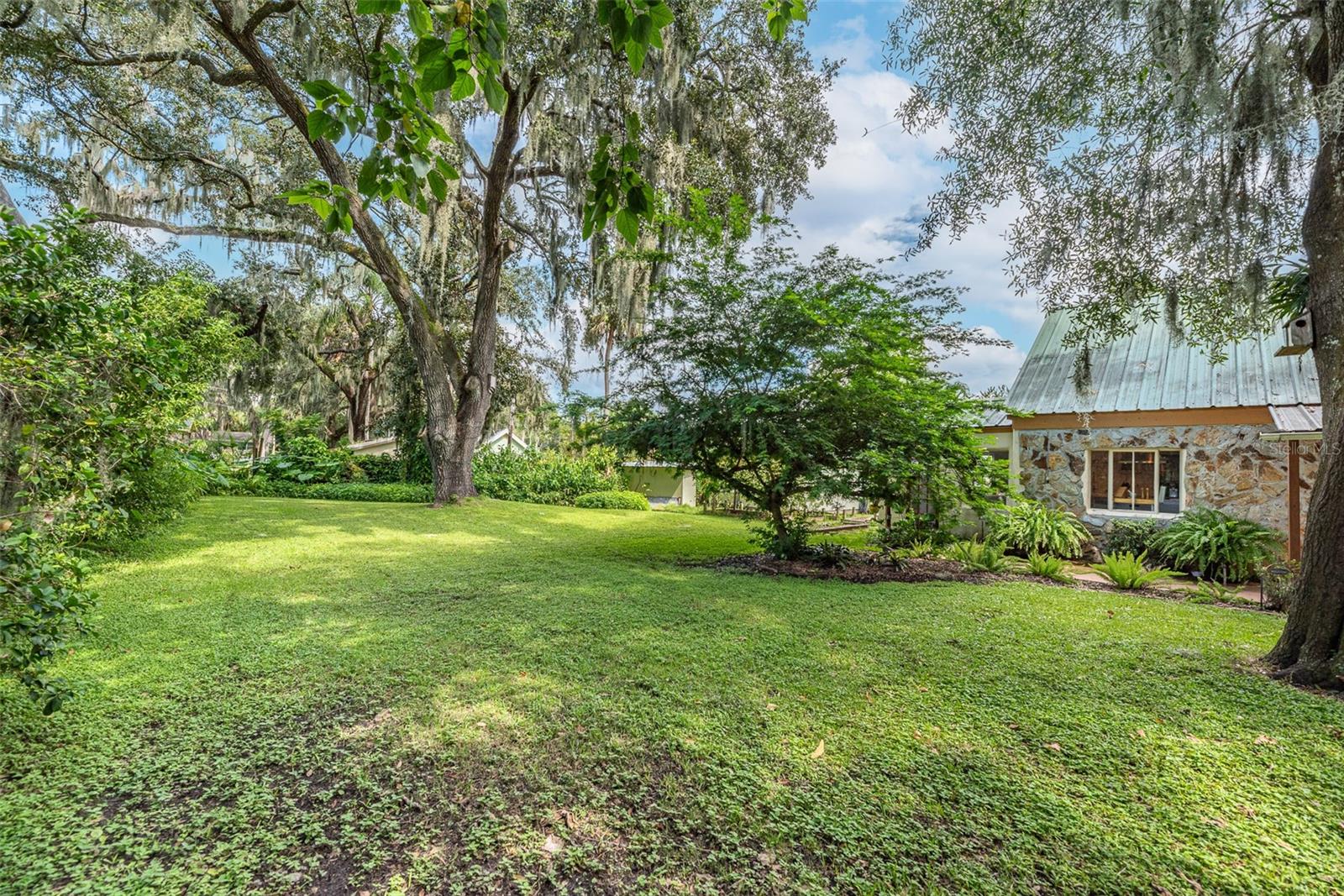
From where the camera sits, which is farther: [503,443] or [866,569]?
[503,443]

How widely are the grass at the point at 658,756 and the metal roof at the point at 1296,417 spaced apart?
353cm

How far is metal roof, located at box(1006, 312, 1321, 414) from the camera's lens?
6824mm

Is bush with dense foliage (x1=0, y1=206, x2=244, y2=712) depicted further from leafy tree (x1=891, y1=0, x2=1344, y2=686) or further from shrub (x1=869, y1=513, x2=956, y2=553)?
shrub (x1=869, y1=513, x2=956, y2=553)

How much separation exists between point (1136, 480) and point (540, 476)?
12.1 m

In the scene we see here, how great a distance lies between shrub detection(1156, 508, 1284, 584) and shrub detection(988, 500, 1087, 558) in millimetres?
947

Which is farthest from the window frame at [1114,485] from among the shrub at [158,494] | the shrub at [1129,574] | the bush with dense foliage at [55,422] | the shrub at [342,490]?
the shrub at [342,490]

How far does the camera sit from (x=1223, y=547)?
20.6ft

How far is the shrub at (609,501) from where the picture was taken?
13742 mm

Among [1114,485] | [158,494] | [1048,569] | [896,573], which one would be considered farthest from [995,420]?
[158,494]

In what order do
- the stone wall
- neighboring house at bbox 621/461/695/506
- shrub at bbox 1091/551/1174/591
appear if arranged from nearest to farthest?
shrub at bbox 1091/551/1174/591 < the stone wall < neighboring house at bbox 621/461/695/506

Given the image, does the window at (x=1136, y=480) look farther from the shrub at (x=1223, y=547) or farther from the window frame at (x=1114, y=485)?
the shrub at (x=1223, y=547)

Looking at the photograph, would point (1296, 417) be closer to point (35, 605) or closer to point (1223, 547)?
point (1223, 547)

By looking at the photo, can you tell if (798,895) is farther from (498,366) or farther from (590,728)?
(498,366)

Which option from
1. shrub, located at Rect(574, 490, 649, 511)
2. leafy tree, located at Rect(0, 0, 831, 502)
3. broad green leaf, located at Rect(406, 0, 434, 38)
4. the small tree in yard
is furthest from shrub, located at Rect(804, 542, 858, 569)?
shrub, located at Rect(574, 490, 649, 511)
